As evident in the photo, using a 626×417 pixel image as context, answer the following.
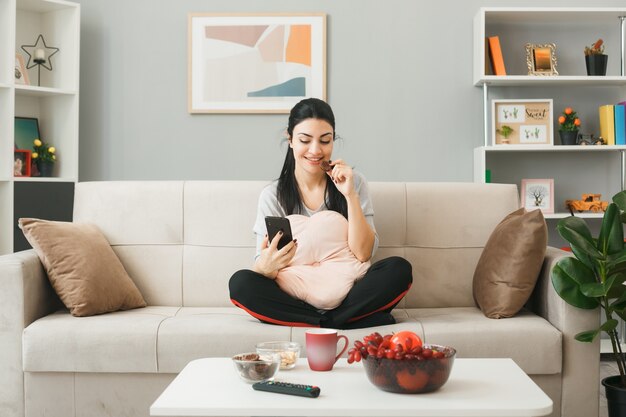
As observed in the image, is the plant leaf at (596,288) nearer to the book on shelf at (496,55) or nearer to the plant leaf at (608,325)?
the plant leaf at (608,325)

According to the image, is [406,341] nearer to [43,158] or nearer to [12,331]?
[12,331]

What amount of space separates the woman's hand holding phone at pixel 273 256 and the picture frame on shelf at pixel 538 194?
202 cm

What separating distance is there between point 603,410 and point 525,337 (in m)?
0.80

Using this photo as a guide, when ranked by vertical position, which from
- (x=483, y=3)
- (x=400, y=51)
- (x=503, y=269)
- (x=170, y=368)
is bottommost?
(x=170, y=368)

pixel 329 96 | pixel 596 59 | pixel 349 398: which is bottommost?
pixel 349 398

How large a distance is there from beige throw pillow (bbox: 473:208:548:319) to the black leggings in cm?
35

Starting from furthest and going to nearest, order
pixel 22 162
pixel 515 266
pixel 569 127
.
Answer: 1. pixel 569 127
2. pixel 22 162
3. pixel 515 266

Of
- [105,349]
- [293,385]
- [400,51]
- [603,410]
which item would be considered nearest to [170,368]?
[105,349]

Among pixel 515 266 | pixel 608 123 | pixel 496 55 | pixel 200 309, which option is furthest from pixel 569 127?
pixel 200 309

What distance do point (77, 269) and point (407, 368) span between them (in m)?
1.46

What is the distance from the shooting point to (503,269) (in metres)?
2.66

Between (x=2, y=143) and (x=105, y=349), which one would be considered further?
(x=2, y=143)

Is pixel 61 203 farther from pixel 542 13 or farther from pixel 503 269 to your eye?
pixel 542 13

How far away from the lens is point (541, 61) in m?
4.13
